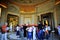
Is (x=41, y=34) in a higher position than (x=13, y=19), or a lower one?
lower

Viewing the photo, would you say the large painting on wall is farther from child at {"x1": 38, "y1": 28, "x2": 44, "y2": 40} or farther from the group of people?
child at {"x1": 38, "y1": 28, "x2": 44, "y2": 40}

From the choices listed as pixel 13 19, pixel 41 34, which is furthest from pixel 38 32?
pixel 13 19

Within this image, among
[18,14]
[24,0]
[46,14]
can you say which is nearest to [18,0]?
[24,0]

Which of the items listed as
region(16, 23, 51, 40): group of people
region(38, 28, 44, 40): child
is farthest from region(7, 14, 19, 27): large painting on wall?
region(38, 28, 44, 40): child

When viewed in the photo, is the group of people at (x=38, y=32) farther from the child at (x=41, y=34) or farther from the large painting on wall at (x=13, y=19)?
the large painting on wall at (x=13, y=19)

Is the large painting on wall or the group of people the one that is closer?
the group of people

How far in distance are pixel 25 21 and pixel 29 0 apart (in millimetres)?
3461

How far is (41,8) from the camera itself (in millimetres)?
18656

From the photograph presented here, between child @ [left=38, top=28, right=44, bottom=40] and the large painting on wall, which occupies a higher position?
the large painting on wall

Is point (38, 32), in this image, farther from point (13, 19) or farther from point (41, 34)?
point (13, 19)

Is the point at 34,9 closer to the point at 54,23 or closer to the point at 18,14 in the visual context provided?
the point at 18,14

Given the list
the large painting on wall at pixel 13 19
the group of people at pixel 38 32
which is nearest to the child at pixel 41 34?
the group of people at pixel 38 32

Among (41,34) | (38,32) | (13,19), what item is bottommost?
(41,34)

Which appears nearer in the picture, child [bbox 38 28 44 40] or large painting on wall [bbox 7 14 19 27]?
child [bbox 38 28 44 40]
